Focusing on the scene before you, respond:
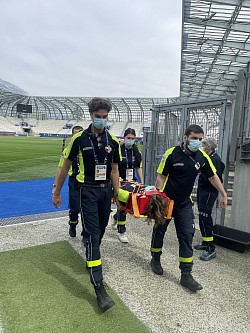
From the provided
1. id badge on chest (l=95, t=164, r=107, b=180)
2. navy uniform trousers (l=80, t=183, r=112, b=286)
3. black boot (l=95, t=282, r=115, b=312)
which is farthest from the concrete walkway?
id badge on chest (l=95, t=164, r=107, b=180)

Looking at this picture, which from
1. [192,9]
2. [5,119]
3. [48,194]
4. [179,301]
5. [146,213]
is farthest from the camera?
[5,119]

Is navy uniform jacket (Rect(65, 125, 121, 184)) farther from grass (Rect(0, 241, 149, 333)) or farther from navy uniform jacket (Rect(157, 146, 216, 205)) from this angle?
grass (Rect(0, 241, 149, 333))

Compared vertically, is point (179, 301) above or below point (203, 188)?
below

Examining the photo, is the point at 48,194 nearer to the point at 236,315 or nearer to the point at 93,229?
the point at 93,229

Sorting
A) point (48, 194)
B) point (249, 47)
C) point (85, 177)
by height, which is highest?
point (249, 47)

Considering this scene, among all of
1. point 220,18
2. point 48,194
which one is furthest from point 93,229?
point 220,18

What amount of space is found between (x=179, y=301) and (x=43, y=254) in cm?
206

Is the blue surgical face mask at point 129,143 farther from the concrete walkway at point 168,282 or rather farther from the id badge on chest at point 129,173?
the concrete walkway at point 168,282

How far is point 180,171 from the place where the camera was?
11.2ft

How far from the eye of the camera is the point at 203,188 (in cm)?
445

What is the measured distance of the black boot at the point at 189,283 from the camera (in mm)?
3217

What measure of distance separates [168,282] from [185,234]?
0.63 metres

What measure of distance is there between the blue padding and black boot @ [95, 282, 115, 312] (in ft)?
12.8

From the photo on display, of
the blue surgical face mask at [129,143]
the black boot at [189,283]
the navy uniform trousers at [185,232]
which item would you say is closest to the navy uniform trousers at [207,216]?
the navy uniform trousers at [185,232]
